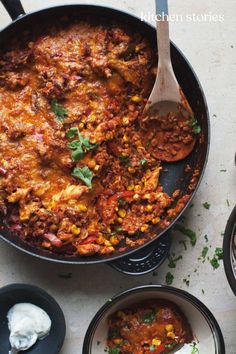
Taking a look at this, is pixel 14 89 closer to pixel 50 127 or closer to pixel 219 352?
pixel 50 127

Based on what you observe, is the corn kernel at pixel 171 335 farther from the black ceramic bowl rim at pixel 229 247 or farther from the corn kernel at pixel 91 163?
the corn kernel at pixel 91 163

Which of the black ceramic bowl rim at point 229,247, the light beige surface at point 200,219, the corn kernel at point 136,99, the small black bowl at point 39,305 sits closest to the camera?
the black ceramic bowl rim at point 229,247

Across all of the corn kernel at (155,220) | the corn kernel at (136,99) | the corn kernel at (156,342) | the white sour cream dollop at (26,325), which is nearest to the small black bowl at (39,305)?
the white sour cream dollop at (26,325)

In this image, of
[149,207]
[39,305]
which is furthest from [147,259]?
[39,305]

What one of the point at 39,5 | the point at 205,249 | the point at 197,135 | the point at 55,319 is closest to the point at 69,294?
the point at 55,319

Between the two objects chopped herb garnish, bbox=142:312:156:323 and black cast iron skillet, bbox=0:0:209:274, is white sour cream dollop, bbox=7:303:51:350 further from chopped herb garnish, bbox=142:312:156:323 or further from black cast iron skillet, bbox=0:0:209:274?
chopped herb garnish, bbox=142:312:156:323

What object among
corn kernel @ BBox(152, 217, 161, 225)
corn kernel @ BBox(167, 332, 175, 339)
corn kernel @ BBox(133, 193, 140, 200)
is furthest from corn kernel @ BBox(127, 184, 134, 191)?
corn kernel @ BBox(167, 332, 175, 339)

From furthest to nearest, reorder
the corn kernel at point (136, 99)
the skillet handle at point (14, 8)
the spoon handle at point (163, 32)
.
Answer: the corn kernel at point (136, 99)
the skillet handle at point (14, 8)
the spoon handle at point (163, 32)
